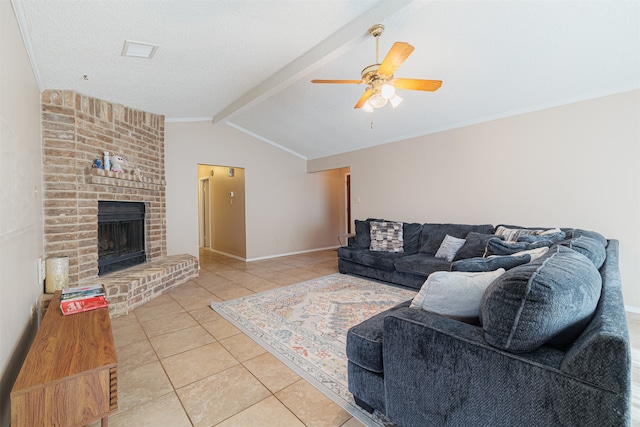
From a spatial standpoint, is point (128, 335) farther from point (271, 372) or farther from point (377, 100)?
point (377, 100)

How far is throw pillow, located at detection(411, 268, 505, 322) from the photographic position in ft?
4.15

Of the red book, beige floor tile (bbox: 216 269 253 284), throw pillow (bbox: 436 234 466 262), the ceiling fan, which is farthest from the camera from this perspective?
beige floor tile (bbox: 216 269 253 284)

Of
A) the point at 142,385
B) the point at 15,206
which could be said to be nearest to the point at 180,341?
the point at 142,385

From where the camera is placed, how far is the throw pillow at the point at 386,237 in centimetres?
424

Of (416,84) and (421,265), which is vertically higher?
(416,84)

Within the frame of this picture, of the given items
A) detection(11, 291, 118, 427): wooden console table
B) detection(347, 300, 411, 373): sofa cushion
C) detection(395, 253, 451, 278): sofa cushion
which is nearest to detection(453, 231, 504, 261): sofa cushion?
detection(395, 253, 451, 278): sofa cushion

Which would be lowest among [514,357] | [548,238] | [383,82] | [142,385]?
[142,385]

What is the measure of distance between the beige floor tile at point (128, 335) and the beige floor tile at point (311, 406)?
149 cm

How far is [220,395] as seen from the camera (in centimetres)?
167

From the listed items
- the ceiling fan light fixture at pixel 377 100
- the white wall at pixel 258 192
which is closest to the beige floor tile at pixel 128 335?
the white wall at pixel 258 192

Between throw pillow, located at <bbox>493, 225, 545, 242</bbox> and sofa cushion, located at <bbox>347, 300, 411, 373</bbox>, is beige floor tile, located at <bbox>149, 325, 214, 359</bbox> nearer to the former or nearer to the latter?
sofa cushion, located at <bbox>347, 300, 411, 373</bbox>

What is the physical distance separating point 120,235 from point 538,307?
176 inches

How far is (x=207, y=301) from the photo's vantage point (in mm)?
3285

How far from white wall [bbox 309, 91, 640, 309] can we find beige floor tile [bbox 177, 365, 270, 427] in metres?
3.56
